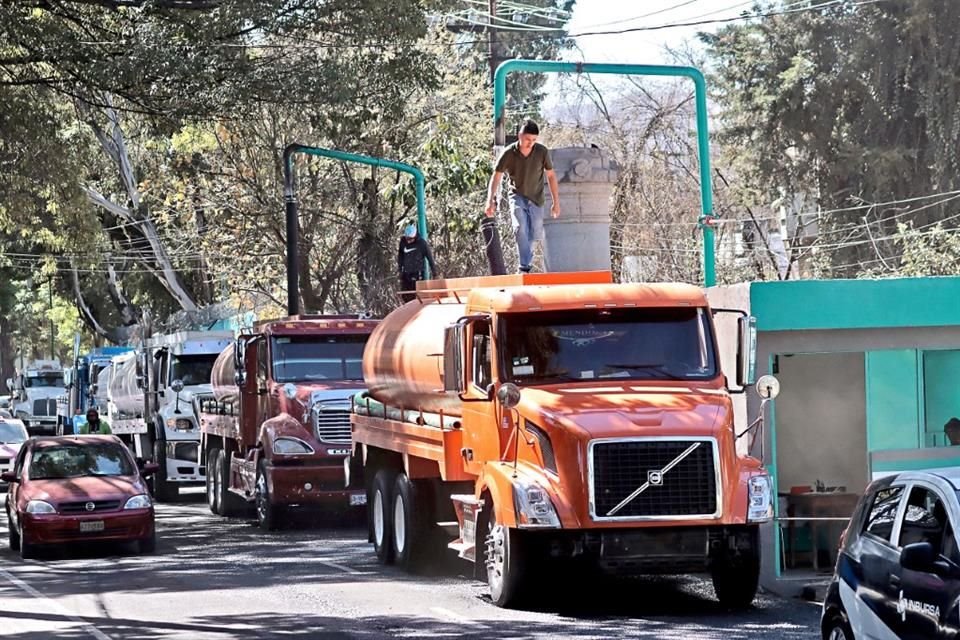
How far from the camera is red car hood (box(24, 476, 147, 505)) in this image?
A: 70.6 feet

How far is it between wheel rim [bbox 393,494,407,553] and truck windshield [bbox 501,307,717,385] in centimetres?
375

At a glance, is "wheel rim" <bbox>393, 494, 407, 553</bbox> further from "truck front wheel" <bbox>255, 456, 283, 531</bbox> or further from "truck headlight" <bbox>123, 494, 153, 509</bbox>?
"truck front wheel" <bbox>255, 456, 283, 531</bbox>

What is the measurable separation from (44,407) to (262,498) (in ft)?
129

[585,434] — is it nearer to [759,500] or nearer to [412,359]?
[759,500]

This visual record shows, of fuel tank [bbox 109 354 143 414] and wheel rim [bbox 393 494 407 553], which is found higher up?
fuel tank [bbox 109 354 143 414]

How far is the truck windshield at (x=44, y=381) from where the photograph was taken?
62.3 m

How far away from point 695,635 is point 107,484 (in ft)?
37.1

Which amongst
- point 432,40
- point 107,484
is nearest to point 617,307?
point 107,484

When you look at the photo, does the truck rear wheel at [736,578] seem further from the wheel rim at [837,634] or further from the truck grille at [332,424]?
the truck grille at [332,424]

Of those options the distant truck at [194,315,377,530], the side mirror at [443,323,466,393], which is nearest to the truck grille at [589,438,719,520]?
the side mirror at [443,323,466,393]

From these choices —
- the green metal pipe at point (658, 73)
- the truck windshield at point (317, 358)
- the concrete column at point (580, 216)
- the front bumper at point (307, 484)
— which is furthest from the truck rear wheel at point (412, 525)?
the truck windshield at point (317, 358)

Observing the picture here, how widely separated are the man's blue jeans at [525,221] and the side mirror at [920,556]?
34.6ft

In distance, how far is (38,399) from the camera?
61.2 metres

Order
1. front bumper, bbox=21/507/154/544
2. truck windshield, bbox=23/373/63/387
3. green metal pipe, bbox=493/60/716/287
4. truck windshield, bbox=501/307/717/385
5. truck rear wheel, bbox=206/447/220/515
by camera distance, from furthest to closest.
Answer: truck windshield, bbox=23/373/63/387 → truck rear wheel, bbox=206/447/220/515 → front bumper, bbox=21/507/154/544 → green metal pipe, bbox=493/60/716/287 → truck windshield, bbox=501/307/717/385
